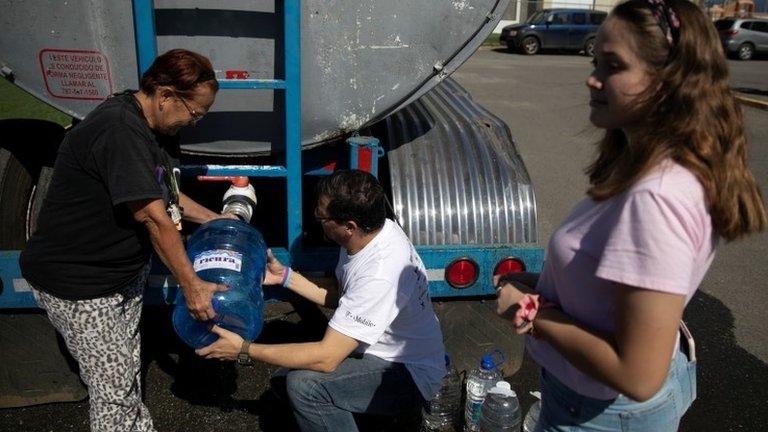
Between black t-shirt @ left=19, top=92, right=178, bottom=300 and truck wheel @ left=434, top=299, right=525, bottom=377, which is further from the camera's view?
truck wheel @ left=434, top=299, right=525, bottom=377

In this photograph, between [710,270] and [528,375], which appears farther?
[710,270]

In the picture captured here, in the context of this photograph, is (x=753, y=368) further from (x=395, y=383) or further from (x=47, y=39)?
(x=47, y=39)

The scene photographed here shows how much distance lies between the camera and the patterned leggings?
7.23 ft

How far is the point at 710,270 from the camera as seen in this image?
4.71 m

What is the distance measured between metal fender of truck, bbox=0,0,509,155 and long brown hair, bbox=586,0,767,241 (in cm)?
147

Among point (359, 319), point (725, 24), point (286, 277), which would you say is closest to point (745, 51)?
point (725, 24)

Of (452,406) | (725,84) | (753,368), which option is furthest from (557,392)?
(753,368)

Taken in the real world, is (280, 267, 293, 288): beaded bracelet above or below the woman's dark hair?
below

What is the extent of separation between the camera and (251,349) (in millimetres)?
2035

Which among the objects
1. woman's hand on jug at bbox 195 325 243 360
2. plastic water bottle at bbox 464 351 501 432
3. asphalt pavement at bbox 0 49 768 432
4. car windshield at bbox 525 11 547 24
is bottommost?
asphalt pavement at bbox 0 49 768 432

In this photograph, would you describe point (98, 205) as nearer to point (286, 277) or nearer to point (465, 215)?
point (286, 277)

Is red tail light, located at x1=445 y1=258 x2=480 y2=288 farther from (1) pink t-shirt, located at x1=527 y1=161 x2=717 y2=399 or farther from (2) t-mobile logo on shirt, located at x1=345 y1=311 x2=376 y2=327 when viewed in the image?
(1) pink t-shirt, located at x1=527 y1=161 x2=717 y2=399

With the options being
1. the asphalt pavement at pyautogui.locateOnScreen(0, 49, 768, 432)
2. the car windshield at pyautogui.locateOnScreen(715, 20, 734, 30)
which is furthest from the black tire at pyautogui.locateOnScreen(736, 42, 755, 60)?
the asphalt pavement at pyautogui.locateOnScreen(0, 49, 768, 432)

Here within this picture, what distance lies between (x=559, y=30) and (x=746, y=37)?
19.8 feet
